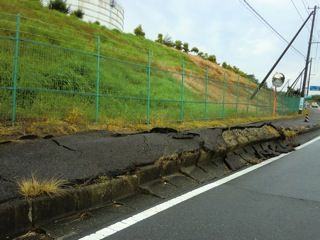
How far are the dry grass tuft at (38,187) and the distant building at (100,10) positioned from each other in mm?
44577

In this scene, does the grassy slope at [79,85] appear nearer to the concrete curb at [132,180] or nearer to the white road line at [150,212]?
the concrete curb at [132,180]

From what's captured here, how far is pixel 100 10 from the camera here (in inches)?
2007

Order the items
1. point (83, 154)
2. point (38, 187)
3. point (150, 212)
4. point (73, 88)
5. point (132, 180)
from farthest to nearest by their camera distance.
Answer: point (73, 88) → point (83, 154) → point (132, 180) → point (150, 212) → point (38, 187)

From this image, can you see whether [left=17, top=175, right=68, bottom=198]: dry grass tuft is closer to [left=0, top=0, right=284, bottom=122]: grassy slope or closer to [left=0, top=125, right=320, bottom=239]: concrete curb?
[left=0, top=125, right=320, bottom=239]: concrete curb

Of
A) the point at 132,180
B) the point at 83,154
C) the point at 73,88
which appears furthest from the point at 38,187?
the point at 73,88

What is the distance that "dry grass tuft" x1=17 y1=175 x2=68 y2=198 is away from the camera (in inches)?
175

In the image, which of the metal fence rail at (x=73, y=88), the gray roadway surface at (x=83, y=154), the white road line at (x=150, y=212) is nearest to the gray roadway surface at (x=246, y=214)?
the white road line at (x=150, y=212)

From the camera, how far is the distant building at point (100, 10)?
1913 inches

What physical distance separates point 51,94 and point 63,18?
2112cm

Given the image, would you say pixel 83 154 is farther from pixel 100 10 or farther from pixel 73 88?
pixel 100 10

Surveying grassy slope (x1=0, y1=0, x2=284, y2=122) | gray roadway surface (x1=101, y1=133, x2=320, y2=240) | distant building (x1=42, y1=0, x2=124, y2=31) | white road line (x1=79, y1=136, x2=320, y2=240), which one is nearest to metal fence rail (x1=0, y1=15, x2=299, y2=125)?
grassy slope (x1=0, y1=0, x2=284, y2=122)

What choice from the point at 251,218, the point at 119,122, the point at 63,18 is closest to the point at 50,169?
the point at 251,218

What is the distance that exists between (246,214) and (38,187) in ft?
8.99

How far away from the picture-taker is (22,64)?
1020 centimetres
